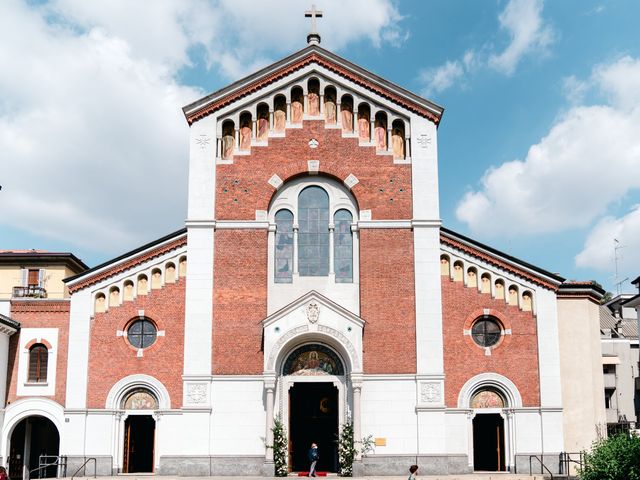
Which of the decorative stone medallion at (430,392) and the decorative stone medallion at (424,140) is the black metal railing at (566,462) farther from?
the decorative stone medallion at (424,140)

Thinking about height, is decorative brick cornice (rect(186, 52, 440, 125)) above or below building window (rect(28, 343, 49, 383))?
above

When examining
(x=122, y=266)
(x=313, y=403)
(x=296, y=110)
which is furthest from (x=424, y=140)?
(x=122, y=266)

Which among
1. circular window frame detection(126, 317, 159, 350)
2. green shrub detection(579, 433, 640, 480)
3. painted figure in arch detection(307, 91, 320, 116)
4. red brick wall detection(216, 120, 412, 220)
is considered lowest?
green shrub detection(579, 433, 640, 480)

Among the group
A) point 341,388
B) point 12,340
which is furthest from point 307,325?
point 12,340

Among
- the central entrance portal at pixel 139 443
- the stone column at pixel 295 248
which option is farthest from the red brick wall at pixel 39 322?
the stone column at pixel 295 248

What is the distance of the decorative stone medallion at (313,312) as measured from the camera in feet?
97.9

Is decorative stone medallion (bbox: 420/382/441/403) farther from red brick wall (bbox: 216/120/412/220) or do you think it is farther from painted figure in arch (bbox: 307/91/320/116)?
painted figure in arch (bbox: 307/91/320/116)

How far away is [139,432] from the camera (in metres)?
31.4

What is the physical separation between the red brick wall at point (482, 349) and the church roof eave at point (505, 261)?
1370 millimetres

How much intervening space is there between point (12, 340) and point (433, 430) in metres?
17.7

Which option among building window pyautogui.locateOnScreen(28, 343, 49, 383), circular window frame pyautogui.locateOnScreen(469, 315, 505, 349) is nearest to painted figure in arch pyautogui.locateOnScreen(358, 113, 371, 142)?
circular window frame pyautogui.locateOnScreen(469, 315, 505, 349)

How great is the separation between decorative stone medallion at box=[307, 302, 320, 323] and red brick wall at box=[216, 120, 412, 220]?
4.61m

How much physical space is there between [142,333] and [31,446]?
9108 millimetres

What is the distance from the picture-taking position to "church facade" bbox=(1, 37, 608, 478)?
3008cm
